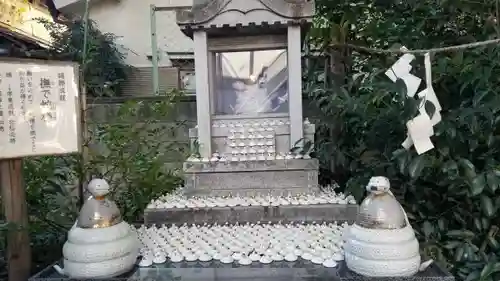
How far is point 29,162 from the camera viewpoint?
2.75 meters

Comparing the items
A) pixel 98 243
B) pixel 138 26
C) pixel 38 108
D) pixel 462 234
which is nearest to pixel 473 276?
pixel 462 234

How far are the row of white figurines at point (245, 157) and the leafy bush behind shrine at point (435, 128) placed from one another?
24 cm

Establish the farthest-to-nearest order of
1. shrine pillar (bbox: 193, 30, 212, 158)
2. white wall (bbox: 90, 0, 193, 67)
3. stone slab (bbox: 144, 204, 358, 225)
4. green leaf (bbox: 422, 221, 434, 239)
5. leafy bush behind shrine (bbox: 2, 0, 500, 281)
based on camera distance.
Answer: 1. white wall (bbox: 90, 0, 193, 67)
2. shrine pillar (bbox: 193, 30, 212, 158)
3. stone slab (bbox: 144, 204, 358, 225)
4. green leaf (bbox: 422, 221, 434, 239)
5. leafy bush behind shrine (bbox: 2, 0, 500, 281)

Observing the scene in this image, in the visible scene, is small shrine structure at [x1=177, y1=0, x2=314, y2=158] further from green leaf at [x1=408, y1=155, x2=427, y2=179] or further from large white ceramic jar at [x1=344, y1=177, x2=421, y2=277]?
large white ceramic jar at [x1=344, y1=177, x2=421, y2=277]

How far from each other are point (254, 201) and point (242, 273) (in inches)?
30.7

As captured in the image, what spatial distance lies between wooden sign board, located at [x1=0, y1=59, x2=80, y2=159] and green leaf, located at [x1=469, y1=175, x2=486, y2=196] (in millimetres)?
1848

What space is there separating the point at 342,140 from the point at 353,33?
3.00 ft

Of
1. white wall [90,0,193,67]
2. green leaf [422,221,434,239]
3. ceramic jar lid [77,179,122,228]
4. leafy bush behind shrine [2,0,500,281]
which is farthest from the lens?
white wall [90,0,193,67]

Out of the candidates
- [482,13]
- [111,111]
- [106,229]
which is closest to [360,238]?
[106,229]

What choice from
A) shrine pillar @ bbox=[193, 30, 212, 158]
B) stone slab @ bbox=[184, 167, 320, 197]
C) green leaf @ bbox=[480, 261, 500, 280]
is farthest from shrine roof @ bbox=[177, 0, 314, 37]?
green leaf @ bbox=[480, 261, 500, 280]

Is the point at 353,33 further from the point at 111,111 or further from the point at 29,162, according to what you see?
the point at 29,162

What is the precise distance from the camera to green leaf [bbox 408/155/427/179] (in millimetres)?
1990

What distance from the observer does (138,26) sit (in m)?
5.86

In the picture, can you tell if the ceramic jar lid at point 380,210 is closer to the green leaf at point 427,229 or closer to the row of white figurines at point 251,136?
the green leaf at point 427,229
